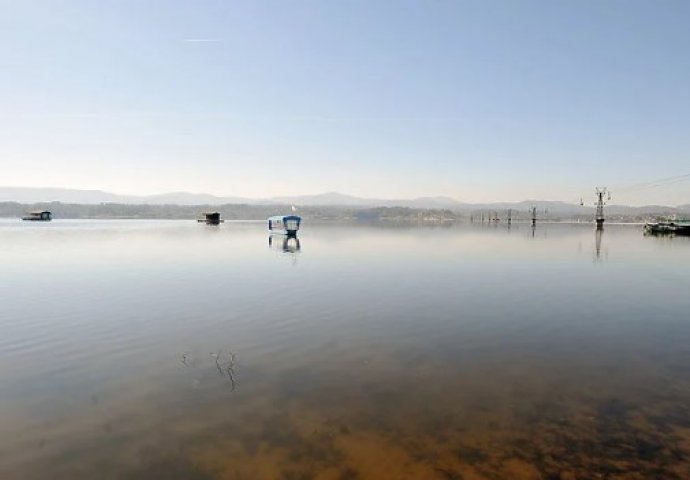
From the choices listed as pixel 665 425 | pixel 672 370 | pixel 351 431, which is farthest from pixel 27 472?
pixel 672 370

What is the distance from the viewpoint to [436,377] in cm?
1268

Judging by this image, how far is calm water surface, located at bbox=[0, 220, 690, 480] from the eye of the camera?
8461mm

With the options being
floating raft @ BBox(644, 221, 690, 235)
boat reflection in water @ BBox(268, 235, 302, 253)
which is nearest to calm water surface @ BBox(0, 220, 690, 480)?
boat reflection in water @ BBox(268, 235, 302, 253)

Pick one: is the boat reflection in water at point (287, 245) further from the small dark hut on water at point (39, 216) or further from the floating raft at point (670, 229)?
the small dark hut on water at point (39, 216)

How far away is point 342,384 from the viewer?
39.7 feet

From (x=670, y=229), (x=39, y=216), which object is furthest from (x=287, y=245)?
(x=39, y=216)

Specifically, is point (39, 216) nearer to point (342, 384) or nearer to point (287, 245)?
point (287, 245)

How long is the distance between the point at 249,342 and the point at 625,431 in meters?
11.8

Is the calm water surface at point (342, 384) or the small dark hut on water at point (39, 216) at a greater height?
the small dark hut on water at point (39, 216)

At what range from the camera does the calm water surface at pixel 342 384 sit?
27.8ft

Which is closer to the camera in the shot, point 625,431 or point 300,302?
point 625,431

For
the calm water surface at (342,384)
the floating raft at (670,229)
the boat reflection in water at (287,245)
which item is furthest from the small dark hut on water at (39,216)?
the floating raft at (670,229)

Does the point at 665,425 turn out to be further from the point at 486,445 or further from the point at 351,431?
the point at 351,431

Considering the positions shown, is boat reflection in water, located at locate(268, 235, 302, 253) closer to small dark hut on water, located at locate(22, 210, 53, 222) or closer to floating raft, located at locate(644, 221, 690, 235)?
floating raft, located at locate(644, 221, 690, 235)
